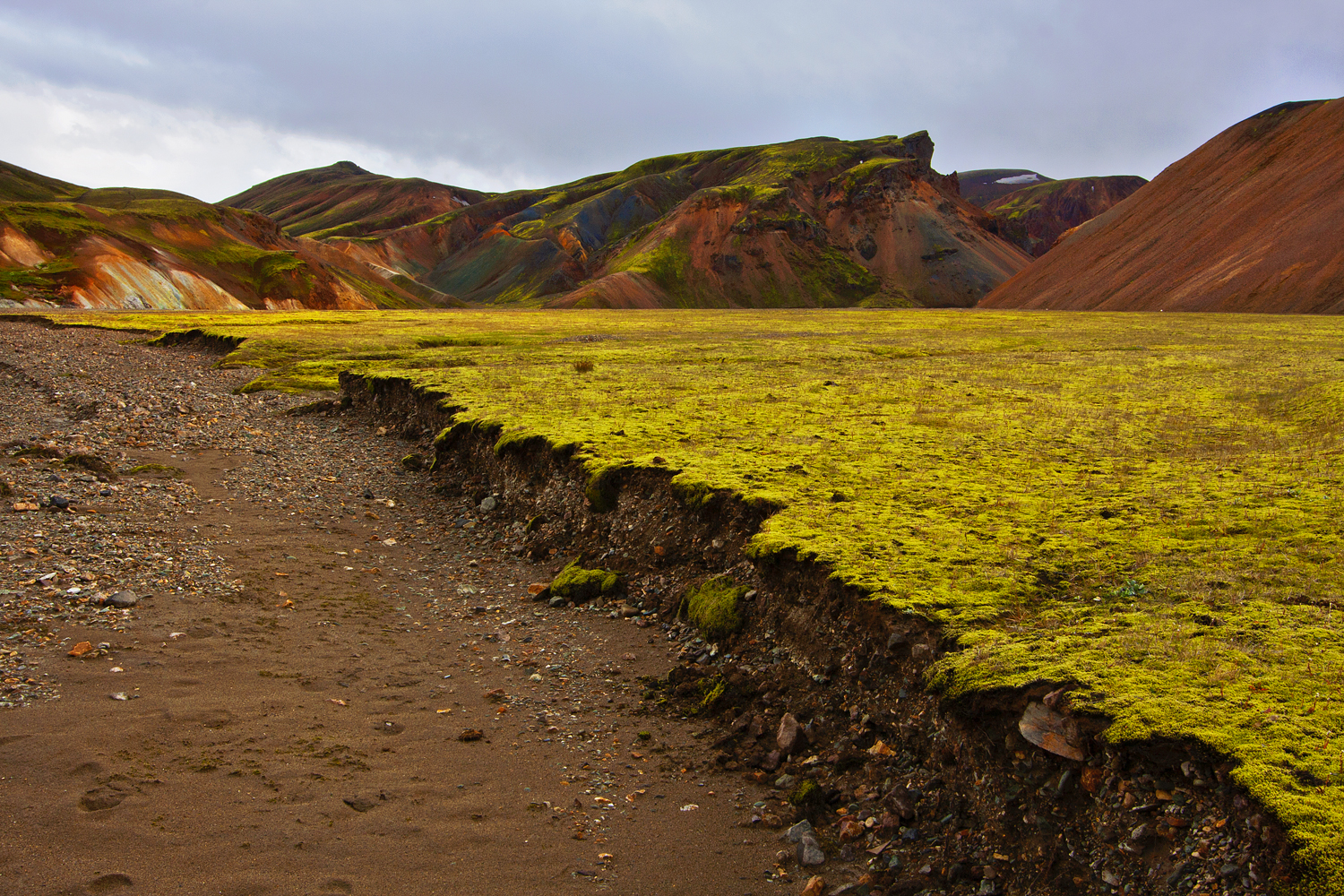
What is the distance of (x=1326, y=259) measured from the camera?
10375 centimetres

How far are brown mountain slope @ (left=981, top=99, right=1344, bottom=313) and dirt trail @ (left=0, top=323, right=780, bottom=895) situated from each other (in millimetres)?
119629

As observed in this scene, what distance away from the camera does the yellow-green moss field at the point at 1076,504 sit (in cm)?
688

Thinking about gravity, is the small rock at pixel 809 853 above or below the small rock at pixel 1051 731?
below

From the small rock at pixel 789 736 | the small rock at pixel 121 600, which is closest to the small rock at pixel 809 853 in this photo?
the small rock at pixel 789 736

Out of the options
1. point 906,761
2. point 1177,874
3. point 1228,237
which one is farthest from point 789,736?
point 1228,237

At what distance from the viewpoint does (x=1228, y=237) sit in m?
125

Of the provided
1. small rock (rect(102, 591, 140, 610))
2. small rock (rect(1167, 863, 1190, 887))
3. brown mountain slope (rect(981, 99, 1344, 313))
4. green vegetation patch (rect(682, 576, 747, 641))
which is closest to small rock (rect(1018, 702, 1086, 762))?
small rock (rect(1167, 863, 1190, 887))

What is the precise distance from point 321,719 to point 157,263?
135 meters

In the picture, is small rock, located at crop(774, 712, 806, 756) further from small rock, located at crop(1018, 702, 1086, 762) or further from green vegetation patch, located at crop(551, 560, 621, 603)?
green vegetation patch, located at crop(551, 560, 621, 603)

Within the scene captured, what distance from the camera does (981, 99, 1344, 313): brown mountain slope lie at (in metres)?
107

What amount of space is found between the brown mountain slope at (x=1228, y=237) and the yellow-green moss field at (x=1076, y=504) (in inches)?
3675

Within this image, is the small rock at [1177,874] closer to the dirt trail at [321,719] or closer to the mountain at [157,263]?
the dirt trail at [321,719]

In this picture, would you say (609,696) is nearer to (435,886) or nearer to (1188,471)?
(435,886)

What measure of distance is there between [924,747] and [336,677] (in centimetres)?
755
